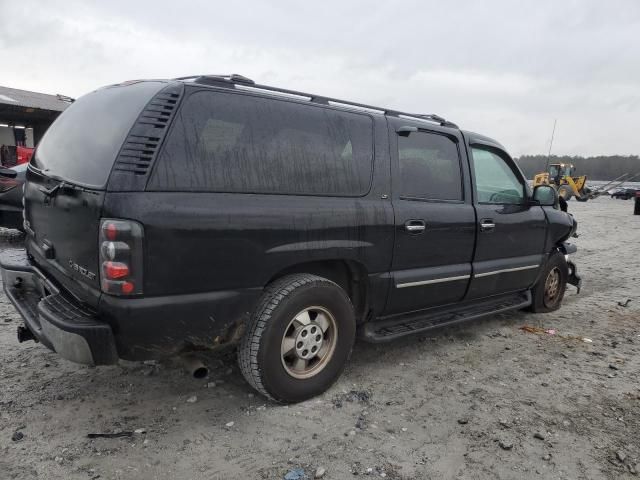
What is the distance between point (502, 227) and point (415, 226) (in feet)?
3.93

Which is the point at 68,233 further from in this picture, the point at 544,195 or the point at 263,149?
the point at 544,195

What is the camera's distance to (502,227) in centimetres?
420

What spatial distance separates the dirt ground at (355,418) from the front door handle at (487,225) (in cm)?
106

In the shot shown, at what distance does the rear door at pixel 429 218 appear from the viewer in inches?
135

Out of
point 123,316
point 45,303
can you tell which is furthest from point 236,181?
point 45,303

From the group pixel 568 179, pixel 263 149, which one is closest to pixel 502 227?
pixel 263 149

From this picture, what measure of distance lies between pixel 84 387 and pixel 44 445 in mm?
642

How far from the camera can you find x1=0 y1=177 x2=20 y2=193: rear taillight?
6133mm

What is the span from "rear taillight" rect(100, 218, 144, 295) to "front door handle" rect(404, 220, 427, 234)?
72.6 inches

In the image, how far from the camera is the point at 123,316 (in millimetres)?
2322

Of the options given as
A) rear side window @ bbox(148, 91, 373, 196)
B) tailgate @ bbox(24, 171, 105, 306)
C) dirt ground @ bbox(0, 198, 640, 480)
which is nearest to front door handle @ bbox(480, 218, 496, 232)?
dirt ground @ bbox(0, 198, 640, 480)

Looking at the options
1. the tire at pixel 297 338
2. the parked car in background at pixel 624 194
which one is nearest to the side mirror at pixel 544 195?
the tire at pixel 297 338

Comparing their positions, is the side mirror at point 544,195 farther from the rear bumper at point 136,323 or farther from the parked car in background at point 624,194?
the parked car in background at point 624,194

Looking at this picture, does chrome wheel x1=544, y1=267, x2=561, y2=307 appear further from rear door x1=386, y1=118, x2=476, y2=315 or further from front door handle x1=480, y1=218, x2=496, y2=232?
rear door x1=386, y1=118, x2=476, y2=315
